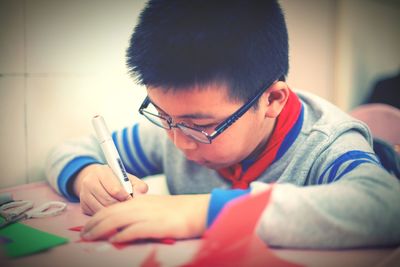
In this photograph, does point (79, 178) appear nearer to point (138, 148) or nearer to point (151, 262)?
point (138, 148)

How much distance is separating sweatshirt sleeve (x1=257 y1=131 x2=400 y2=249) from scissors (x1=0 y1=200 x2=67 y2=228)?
0.98 feet

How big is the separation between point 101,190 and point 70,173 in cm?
13

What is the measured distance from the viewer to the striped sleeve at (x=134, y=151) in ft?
2.36

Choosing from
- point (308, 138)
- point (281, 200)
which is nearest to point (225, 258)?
point (281, 200)

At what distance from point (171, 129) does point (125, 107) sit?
0.17m

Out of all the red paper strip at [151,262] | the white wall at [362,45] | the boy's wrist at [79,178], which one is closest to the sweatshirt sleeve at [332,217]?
the red paper strip at [151,262]

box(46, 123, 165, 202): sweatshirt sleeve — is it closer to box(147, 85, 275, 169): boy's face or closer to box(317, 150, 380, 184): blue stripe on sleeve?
box(147, 85, 275, 169): boy's face

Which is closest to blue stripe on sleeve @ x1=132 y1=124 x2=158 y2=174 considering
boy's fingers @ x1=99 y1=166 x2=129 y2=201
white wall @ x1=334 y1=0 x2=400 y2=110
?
boy's fingers @ x1=99 y1=166 x2=129 y2=201

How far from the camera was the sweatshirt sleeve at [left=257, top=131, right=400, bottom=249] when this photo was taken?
35 cm

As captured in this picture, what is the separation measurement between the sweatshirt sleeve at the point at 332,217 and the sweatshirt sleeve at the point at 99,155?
1.09 feet

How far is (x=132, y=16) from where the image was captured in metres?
0.51

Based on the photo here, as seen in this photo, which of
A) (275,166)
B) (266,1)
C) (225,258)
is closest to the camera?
(225,258)

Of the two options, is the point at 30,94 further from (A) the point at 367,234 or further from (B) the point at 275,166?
(A) the point at 367,234

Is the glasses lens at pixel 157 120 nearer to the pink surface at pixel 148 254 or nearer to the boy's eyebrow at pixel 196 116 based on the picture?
the boy's eyebrow at pixel 196 116
